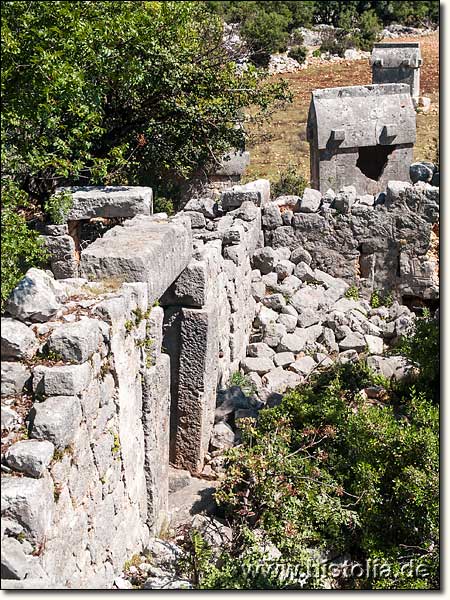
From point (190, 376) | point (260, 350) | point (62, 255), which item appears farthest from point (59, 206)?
point (260, 350)

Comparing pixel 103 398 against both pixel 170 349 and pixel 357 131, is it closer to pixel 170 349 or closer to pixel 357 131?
pixel 170 349

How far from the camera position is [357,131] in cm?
1387

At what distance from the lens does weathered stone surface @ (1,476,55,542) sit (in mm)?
3971

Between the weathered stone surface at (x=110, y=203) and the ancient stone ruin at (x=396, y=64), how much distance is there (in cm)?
1040

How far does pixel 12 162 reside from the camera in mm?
7551

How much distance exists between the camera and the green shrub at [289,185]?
15.1m

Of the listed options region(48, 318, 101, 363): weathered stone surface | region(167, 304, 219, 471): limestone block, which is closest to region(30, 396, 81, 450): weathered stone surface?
region(48, 318, 101, 363): weathered stone surface

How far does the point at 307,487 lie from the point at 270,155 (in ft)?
37.8

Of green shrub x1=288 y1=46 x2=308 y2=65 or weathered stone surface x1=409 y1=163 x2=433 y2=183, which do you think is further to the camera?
green shrub x1=288 y1=46 x2=308 y2=65

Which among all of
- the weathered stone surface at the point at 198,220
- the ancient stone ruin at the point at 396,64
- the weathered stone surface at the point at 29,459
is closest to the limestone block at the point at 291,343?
the weathered stone surface at the point at 198,220

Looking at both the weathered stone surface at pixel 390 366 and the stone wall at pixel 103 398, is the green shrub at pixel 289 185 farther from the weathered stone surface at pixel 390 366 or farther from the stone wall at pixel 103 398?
the stone wall at pixel 103 398

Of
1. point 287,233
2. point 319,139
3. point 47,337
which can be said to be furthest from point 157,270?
point 319,139

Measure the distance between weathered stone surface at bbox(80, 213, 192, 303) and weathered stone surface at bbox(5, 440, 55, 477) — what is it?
201cm

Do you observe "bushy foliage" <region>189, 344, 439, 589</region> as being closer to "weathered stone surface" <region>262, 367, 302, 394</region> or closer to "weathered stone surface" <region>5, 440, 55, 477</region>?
"weathered stone surface" <region>5, 440, 55, 477</region>
